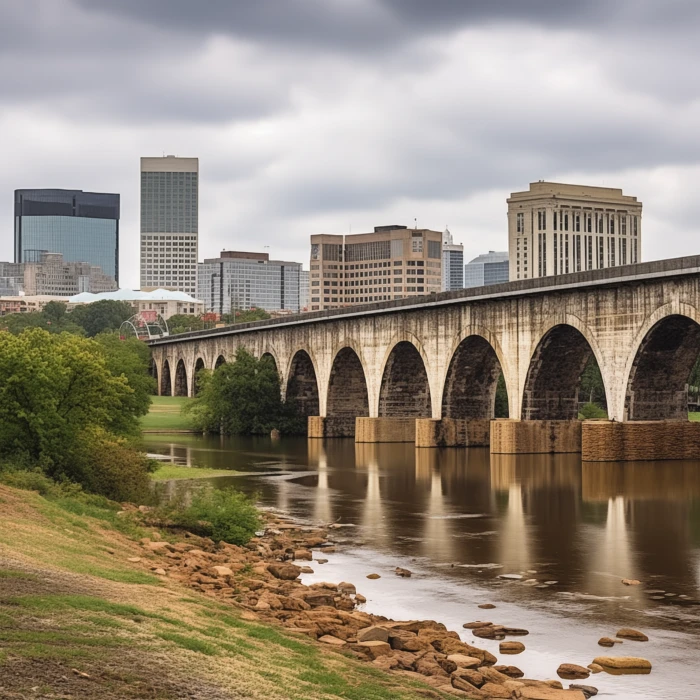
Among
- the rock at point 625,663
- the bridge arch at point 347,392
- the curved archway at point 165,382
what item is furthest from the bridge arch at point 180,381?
the rock at point 625,663

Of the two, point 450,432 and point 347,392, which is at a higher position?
point 347,392

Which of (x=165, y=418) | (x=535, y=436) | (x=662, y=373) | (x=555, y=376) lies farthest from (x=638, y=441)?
(x=165, y=418)

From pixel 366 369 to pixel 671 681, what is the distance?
56.7 metres

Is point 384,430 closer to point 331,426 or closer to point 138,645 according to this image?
point 331,426

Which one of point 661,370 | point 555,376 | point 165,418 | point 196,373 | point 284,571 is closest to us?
point 284,571

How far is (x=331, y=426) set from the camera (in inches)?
3071

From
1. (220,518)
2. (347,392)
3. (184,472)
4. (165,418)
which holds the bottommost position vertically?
(184,472)

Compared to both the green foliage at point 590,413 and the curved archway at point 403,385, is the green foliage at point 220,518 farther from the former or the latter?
the green foliage at point 590,413

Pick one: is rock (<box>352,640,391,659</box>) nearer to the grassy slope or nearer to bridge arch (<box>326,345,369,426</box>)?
the grassy slope

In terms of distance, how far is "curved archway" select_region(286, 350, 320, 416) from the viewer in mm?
85000

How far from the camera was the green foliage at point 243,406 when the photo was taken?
81625 millimetres

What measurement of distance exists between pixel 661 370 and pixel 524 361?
8.46 m

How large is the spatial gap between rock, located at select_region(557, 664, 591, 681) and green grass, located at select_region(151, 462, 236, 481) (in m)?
28.5

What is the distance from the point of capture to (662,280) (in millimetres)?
46844
